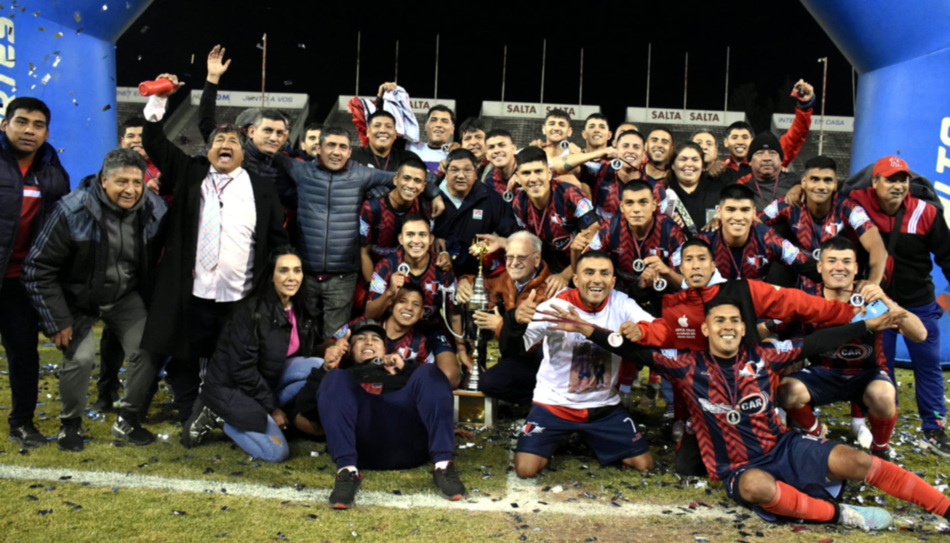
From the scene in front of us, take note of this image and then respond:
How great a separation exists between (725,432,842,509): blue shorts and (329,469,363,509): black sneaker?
5.99ft

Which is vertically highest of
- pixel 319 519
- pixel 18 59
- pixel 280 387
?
pixel 18 59

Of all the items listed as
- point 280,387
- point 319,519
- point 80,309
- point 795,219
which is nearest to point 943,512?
point 795,219

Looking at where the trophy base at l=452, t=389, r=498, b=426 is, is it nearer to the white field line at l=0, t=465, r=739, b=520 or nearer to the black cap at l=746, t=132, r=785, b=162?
the white field line at l=0, t=465, r=739, b=520

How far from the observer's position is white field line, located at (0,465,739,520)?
3.44 m

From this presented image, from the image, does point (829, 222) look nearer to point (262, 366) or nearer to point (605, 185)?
point (605, 185)

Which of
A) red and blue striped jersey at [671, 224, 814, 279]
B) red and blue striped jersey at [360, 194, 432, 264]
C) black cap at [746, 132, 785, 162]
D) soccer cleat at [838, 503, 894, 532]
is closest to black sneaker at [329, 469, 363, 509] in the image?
red and blue striped jersey at [360, 194, 432, 264]

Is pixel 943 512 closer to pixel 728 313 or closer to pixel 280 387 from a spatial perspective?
pixel 728 313

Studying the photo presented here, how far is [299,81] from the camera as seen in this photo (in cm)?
2361

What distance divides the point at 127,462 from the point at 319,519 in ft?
4.44

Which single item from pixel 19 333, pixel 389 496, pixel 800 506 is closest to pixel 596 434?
pixel 800 506

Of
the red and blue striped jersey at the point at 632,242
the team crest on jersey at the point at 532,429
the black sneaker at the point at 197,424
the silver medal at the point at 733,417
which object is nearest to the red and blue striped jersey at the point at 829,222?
the red and blue striped jersey at the point at 632,242

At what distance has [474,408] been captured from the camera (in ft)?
15.7

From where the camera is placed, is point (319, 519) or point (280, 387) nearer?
point (319, 519)

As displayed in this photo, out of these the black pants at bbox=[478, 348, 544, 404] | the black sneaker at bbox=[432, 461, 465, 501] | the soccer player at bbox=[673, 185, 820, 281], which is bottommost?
the black sneaker at bbox=[432, 461, 465, 501]
